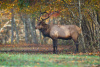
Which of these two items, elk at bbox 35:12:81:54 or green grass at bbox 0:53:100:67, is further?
elk at bbox 35:12:81:54

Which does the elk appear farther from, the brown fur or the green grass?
the green grass

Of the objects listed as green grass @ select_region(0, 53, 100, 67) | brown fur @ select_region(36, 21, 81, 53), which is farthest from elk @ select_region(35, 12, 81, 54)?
green grass @ select_region(0, 53, 100, 67)

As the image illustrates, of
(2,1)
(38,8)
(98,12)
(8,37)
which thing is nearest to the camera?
(98,12)

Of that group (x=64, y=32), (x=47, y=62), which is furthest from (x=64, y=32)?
(x=47, y=62)

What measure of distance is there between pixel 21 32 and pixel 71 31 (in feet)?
175

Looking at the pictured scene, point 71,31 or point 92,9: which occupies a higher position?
point 92,9

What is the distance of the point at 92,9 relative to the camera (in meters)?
19.3

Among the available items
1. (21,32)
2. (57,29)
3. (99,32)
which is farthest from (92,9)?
(21,32)

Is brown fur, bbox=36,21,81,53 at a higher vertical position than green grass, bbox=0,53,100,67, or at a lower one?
higher

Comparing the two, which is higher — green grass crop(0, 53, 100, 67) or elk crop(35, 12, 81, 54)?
elk crop(35, 12, 81, 54)

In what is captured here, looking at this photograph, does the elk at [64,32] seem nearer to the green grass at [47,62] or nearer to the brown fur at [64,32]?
the brown fur at [64,32]

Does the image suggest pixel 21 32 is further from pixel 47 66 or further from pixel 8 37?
pixel 47 66

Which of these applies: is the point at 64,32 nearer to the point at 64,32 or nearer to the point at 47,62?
the point at 64,32

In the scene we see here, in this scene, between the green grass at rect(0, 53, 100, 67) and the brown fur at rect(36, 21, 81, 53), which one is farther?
the brown fur at rect(36, 21, 81, 53)
